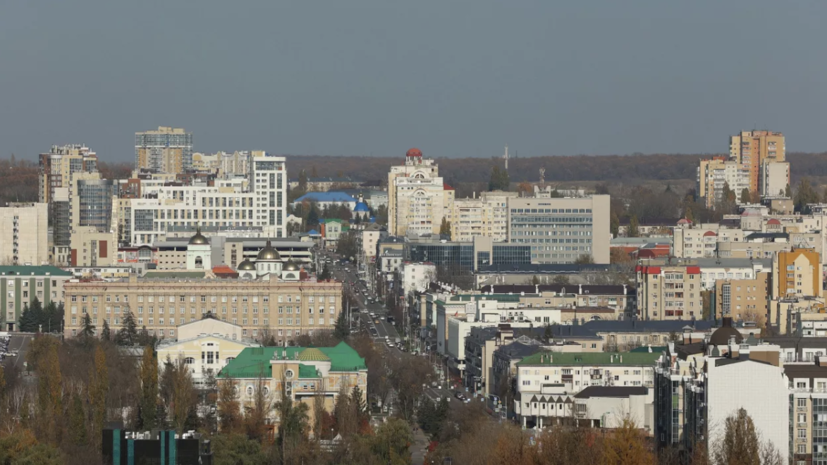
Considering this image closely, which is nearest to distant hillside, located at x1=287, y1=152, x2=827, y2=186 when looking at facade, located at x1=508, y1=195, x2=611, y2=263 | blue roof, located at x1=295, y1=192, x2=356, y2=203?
blue roof, located at x1=295, y1=192, x2=356, y2=203

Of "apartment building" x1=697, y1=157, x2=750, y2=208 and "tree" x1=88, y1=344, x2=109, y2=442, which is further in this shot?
"apartment building" x1=697, y1=157, x2=750, y2=208

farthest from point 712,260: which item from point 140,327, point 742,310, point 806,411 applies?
point 806,411

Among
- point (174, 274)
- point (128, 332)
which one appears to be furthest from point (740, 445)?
point (174, 274)

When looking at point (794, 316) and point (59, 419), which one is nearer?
point (59, 419)

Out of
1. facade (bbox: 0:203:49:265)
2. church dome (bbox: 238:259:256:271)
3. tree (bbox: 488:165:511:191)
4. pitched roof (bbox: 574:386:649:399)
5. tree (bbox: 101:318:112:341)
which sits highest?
tree (bbox: 488:165:511:191)

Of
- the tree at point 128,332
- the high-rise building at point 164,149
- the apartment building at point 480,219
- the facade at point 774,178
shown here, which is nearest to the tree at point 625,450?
Result: the tree at point 128,332

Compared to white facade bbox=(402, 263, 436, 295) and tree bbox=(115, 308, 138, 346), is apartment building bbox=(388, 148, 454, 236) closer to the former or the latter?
white facade bbox=(402, 263, 436, 295)

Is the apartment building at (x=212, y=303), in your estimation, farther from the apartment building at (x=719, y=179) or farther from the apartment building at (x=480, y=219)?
the apartment building at (x=719, y=179)

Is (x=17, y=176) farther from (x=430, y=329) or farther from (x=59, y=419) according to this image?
(x=59, y=419)
